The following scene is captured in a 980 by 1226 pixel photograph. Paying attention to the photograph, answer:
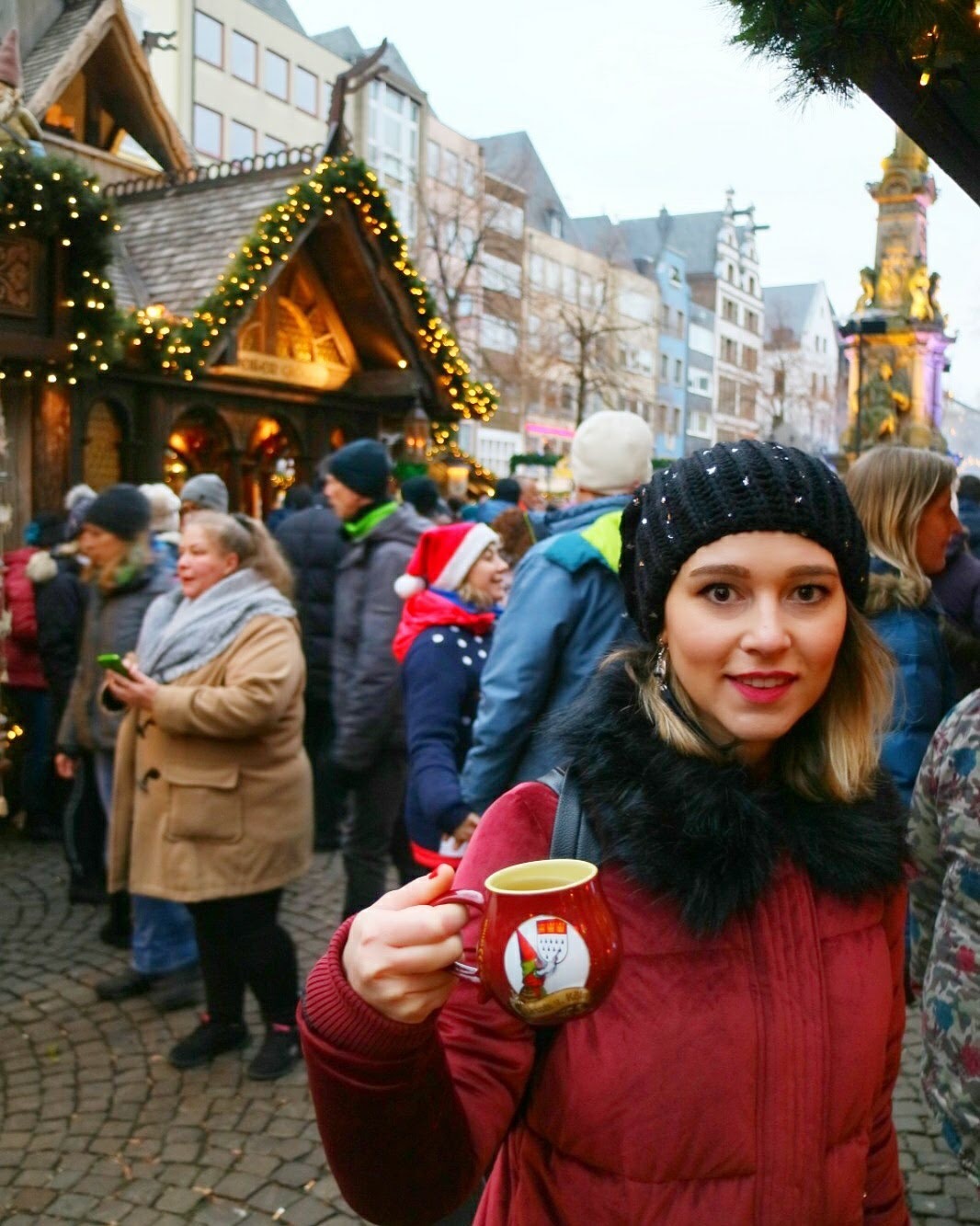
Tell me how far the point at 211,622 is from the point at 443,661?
0.95 m

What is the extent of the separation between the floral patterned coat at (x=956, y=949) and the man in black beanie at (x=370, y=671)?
240 centimetres

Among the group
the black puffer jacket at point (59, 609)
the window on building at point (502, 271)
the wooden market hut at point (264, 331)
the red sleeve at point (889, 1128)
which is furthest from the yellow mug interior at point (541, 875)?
the window on building at point (502, 271)

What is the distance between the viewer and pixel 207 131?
35031 millimetres

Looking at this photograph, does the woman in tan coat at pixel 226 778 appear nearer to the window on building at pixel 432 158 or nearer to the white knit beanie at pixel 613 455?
the white knit beanie at pixel 613 455

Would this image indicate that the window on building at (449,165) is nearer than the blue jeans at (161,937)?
No

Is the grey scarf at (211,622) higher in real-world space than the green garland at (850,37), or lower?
lower

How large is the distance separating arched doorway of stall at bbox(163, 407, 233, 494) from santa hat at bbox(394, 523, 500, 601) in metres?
9.37

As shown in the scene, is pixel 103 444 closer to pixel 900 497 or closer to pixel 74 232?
pixel 74 232

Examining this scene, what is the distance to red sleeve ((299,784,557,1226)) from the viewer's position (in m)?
1.13

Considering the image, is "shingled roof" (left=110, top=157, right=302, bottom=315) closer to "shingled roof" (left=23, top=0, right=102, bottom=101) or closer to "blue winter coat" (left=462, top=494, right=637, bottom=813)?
"shingled roof" (left=23, top=0, right=102, bottom=101)

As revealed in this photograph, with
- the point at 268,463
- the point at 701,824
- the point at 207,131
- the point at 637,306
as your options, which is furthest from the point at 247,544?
the point at 637,306

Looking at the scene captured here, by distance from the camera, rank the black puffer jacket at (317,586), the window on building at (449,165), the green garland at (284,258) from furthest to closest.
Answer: the window on building at (449,165) < the green garland at (284,258) < the black puffer jacket at (317,586)

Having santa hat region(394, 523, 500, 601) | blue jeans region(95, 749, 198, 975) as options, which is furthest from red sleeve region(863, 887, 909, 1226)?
blue jeans region(95, 749, 198, 975)

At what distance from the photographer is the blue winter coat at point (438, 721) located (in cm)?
342
